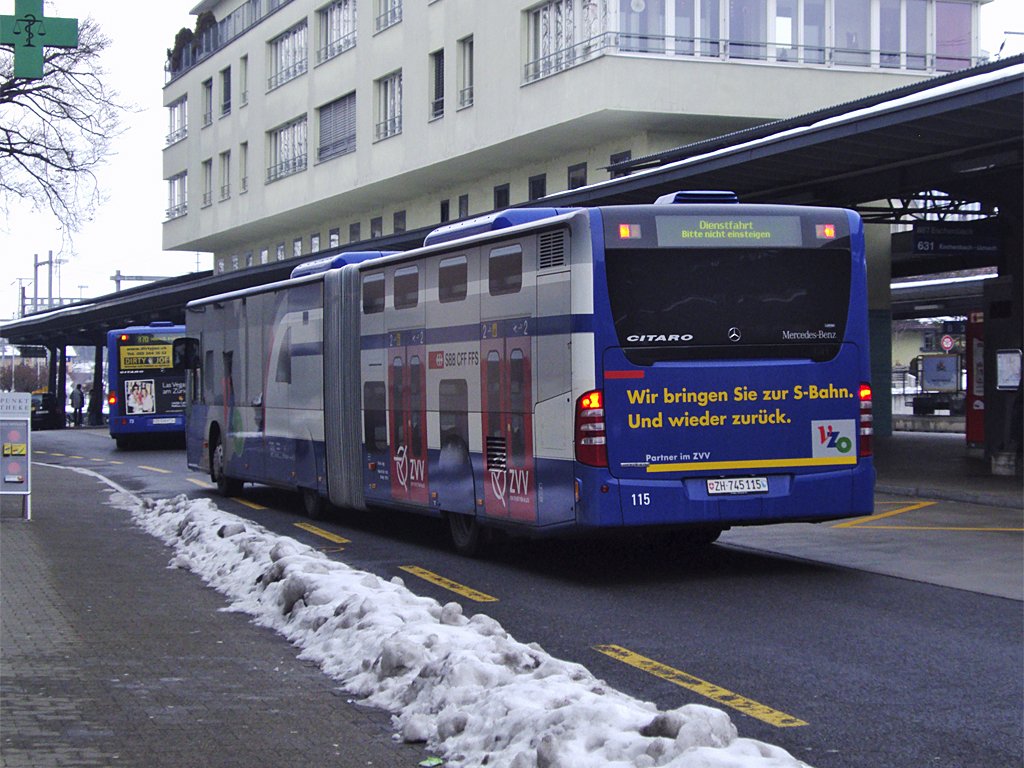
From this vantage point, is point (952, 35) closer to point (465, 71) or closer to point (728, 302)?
point (465, 71)

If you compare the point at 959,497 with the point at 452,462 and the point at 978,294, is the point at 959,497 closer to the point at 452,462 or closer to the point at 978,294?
the point at 452,462

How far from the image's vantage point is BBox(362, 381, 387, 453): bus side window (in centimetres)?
1518

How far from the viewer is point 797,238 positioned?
11875 millimetres

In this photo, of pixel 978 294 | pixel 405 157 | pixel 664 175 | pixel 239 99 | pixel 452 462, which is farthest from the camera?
pixel 239 99

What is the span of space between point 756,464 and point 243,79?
54257 mm

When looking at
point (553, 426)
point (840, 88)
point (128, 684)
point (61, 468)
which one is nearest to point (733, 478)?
point (553, 426)

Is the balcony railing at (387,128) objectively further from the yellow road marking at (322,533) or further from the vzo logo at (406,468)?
the vzo logo at (406,468)

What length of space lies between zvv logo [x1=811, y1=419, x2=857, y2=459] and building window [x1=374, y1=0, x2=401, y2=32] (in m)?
37.0

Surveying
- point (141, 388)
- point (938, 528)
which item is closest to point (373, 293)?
point (938, 528)

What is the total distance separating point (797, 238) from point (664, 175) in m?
10.0

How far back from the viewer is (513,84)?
3912cm

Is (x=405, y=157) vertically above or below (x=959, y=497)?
above

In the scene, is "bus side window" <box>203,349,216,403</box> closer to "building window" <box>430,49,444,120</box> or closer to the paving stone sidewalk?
the paving stone sidewalk

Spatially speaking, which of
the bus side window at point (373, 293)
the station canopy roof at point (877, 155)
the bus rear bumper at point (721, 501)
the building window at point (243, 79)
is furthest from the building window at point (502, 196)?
the bus rear bumper at point (721, 501)
